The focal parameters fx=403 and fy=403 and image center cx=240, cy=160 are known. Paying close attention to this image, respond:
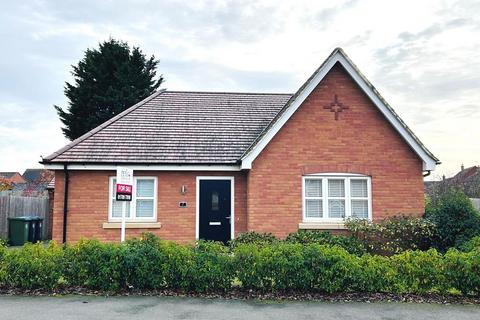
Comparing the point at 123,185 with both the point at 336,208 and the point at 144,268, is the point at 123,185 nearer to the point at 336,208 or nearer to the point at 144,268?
the point at 144,268

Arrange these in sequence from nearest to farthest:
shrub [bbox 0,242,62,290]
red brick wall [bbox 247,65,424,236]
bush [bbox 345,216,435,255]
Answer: shrub [bbox 0,242,62,290]
bush [bbox 345,216,435,255]
red brick wall [bbox 247,65,424,236]

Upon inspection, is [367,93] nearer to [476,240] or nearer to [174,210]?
[476,240]

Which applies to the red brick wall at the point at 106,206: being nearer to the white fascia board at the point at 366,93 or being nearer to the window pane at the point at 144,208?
the window pane at the point at 144,208

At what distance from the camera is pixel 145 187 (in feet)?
43.6

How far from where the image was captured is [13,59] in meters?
16.0

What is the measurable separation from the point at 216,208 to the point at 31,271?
261 inches

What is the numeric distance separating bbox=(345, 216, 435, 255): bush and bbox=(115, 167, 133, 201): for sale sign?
644 cm

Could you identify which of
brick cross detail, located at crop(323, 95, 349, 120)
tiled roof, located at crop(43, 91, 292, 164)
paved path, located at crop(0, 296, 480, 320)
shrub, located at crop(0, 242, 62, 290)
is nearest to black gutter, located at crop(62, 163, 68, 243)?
tiled roof, located at crop(43, 91, 292, 164)

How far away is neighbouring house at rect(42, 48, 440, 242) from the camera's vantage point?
12.5 m

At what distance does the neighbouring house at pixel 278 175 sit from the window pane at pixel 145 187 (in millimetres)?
33

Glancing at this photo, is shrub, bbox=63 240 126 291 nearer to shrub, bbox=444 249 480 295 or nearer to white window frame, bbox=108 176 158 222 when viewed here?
white window frame, bbox=108 176 158 222

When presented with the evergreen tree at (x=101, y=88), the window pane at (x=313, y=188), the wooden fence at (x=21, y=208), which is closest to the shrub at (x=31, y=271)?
the window pane at (x=313, y=188)

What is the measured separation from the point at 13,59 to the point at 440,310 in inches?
660

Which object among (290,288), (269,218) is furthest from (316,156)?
(290,288)
